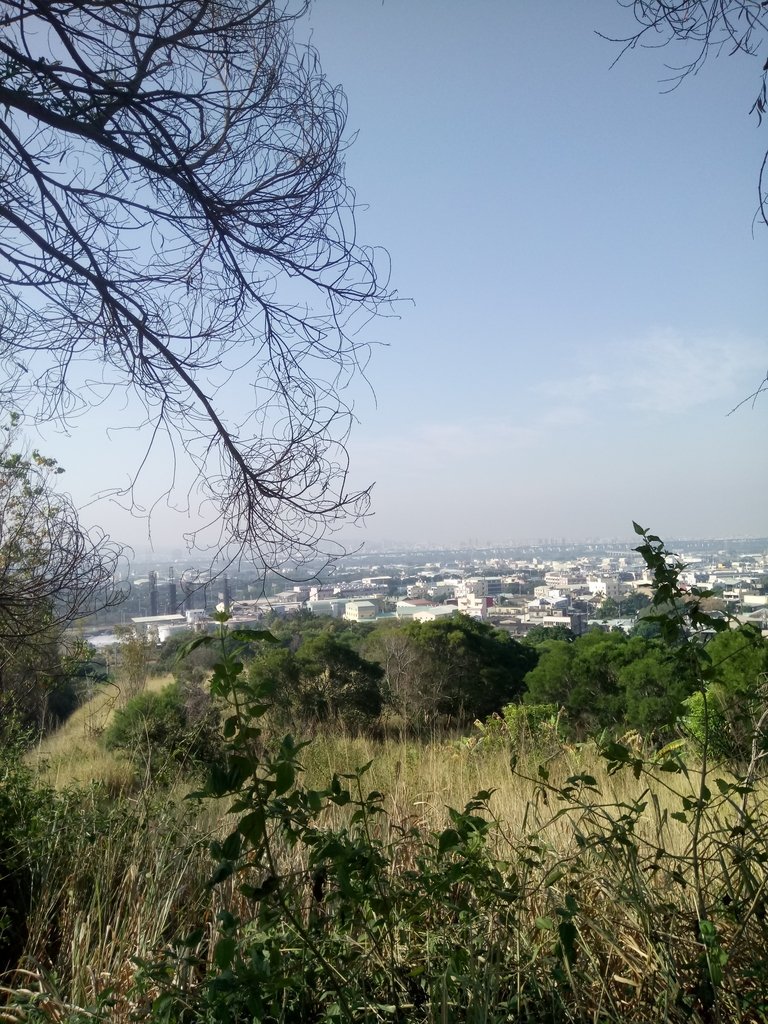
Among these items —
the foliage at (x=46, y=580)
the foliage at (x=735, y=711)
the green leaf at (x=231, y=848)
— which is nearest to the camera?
the green leaf at (x=231, y=848)

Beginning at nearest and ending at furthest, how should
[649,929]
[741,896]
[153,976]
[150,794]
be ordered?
1. [153,976]
2. [649,929]
3. [741,896]
4. [150,794]

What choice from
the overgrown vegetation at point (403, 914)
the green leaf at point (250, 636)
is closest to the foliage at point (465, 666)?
the overgrown vegetation at point (403, 914)

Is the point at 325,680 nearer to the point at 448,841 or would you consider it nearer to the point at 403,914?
the point at 403,914

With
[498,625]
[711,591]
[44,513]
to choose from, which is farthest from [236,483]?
[498,625]

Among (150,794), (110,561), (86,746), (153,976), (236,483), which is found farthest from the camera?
(86,746)

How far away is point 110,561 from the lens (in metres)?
3.07

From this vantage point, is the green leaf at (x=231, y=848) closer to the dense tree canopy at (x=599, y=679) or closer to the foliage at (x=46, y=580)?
the foliage at (x=46, y=580)

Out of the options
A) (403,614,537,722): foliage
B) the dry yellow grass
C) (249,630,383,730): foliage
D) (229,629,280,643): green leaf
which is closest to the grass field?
(229,629,280,643): green leaf

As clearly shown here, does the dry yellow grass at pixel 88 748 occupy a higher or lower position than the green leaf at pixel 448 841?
lower

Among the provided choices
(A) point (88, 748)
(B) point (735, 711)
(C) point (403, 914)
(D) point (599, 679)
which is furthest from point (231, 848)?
(D) point (599, 679)

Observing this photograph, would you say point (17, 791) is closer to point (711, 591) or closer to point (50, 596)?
point (50, 596)

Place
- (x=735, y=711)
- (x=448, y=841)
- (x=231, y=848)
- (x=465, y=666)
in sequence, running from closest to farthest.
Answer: (x=231, y=848) < (x=448, y=841) < (x=735, y=711) < (x=465, y=666)

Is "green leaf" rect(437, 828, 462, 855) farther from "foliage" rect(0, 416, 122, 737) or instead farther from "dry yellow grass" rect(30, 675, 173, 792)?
"dry yellow grass" rect(30, 675, 173, 792)

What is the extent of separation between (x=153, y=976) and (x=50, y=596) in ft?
5.57
